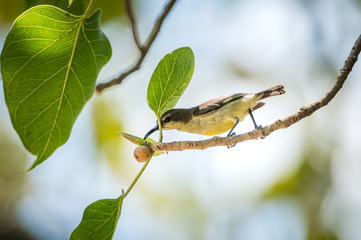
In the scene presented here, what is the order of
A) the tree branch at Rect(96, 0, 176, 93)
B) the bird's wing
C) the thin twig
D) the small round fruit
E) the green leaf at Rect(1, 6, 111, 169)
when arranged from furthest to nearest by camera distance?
the bird's wing
the tree branch at Rect(96, 0, 176, 93)
the thin twig
the small round fruit
the green leaf at Rect(1, 6, 111, 169)

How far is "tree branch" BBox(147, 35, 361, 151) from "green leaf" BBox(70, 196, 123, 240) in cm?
38

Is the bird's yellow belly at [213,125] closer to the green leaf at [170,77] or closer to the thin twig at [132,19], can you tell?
the thin twig at [132,19]

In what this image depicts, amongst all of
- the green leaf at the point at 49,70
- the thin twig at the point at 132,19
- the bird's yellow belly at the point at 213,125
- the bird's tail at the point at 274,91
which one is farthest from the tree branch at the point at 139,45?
the green leaf at the point at 49,70

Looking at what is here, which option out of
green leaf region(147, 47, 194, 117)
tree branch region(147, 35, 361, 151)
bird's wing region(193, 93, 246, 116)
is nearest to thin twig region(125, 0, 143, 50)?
green leaf region(147, 47, 194, 117)

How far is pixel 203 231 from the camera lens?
20.4 ft

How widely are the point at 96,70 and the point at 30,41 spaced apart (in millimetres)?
335

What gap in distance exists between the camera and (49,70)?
1933mm

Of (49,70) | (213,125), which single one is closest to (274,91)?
Result: (213,125)

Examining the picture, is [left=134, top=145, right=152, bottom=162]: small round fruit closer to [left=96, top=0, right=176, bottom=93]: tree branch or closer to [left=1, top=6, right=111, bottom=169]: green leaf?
[left=1, top=6, right=111, bottom=169]: green leaf

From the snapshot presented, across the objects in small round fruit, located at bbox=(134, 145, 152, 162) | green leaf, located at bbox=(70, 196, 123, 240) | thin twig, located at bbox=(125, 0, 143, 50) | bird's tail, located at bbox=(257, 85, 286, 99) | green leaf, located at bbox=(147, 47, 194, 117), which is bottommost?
green leaf, located at bbox=(70, 196, 123, 240)

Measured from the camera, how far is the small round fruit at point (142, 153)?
215 cm

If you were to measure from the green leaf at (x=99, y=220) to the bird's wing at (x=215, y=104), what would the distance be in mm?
1896

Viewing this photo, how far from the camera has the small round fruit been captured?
84.8 inches

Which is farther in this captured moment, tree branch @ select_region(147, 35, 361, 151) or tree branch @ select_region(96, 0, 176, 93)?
tree branch @ select_region(96, 0, 176, 93)
